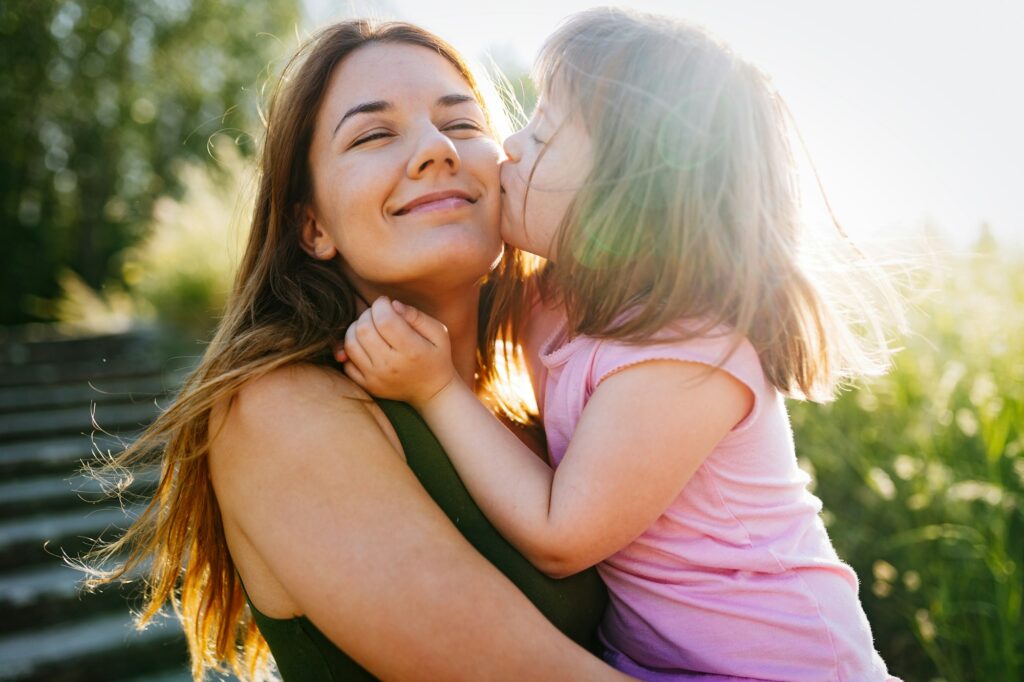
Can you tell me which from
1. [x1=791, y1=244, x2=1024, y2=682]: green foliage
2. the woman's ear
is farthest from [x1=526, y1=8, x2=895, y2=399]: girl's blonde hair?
[x1=791, y1=244, x2=1024, y2=682]: green foliage

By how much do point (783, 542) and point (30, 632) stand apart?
4.31 m

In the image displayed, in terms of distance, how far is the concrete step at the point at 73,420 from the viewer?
6.55 metres

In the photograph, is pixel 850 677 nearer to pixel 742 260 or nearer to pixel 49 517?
pixel 742 260

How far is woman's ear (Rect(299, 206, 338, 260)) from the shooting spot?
216 centimetres

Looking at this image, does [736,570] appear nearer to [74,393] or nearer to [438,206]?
[438,206]

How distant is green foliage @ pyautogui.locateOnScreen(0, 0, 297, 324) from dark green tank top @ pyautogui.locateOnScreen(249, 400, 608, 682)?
680 inches

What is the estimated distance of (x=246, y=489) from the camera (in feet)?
5.18

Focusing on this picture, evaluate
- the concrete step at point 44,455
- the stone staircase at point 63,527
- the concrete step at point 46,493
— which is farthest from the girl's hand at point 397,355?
the concrete step at point 44,455

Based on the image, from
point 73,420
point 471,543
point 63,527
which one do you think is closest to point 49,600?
point 63,527

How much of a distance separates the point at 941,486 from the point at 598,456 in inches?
72.4

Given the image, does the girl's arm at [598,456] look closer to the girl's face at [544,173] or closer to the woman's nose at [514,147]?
the girl's face at [544,173]

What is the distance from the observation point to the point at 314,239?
7.21ft

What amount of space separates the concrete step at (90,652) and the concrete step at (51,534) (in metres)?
0.49

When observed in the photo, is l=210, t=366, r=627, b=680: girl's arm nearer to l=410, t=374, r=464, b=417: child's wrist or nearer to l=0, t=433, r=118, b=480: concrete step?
l=410, t=374, r=464, b=417: child's wrist
